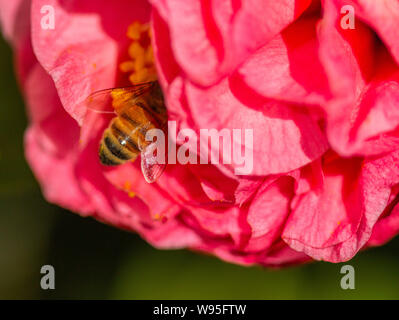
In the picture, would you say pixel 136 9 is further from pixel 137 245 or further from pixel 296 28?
pixel 137 245

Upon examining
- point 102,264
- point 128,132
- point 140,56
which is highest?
point 140,56

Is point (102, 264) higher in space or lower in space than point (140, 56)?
lower

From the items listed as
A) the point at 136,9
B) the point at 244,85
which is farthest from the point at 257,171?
the point at 136,9

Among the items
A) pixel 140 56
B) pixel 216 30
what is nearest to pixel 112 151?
pixel 140 56

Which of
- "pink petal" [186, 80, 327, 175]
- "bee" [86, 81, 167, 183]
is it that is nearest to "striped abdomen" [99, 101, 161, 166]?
"bee" [86, 81, 167, 183]

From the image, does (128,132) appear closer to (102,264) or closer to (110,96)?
(110,96)

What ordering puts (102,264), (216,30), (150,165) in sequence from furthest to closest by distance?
1. (102,264)
2. (150,165)
3. (216,30)

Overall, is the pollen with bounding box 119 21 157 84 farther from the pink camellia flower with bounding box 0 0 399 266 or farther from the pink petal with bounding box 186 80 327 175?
the pink petal with bounding box 186 80 327 175

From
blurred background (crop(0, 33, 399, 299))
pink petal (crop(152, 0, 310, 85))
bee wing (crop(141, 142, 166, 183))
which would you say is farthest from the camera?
blurred background (crop(0, 33, 399, 299))
